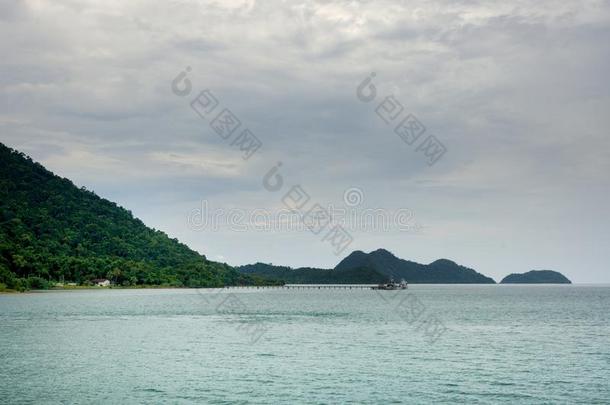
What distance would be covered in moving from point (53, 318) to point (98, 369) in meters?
65.9

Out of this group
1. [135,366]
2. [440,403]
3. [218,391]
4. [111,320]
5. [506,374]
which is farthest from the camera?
[111,320]

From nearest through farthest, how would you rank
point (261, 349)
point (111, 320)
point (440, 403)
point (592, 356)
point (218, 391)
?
point (440, 403)
point (218, 391)
point (592, 356)
point (261, 349)
point (111, 320)

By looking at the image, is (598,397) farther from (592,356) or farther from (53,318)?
(53,318)

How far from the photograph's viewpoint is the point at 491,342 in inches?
3403

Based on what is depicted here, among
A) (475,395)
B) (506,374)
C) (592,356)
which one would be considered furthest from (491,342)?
(475,395)

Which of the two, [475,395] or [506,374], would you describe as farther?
[506,374]

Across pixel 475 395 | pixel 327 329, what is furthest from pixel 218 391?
pixel 327 329

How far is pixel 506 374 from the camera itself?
59094 millimetres

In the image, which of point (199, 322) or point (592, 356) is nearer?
point (592, 356)

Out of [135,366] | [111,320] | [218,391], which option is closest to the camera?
[218,391]

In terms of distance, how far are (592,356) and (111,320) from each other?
8764 centimetres

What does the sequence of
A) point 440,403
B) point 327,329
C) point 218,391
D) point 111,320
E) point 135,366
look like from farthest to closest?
point 111,320, point 327,329, point 135,366, point 218,391, point 440,403

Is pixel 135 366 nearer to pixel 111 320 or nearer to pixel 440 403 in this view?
pixel 440 403

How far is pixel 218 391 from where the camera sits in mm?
51000
